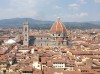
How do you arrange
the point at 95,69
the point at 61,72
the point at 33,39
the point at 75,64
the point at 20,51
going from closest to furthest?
the point at 61,72
the point at 95,69
the point at 75,64
the point at 20,51
the point at 33,39

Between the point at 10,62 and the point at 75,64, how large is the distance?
11.5 m

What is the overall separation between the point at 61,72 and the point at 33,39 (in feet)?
156

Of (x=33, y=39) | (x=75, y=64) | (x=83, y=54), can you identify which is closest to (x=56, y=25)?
(x=33, y=39)

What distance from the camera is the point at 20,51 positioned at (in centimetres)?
6656

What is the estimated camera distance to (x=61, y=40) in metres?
77.6

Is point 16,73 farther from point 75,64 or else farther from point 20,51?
point 20,51

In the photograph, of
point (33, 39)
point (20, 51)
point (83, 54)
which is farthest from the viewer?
point (33, 39)

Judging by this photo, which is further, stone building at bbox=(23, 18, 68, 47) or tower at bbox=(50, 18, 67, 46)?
stone building at bbox=(23, 18, 68, 47)

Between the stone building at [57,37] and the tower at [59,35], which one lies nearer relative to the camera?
the tower at [59,35]

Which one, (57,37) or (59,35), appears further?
(59,35)

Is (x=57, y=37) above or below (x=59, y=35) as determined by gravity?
below

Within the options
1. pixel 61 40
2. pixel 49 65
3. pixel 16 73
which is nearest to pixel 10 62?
pixel 49 65

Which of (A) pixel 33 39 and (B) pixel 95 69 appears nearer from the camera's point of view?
(B) pixel 95 69

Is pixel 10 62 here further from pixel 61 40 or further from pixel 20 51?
pixel 61 40
